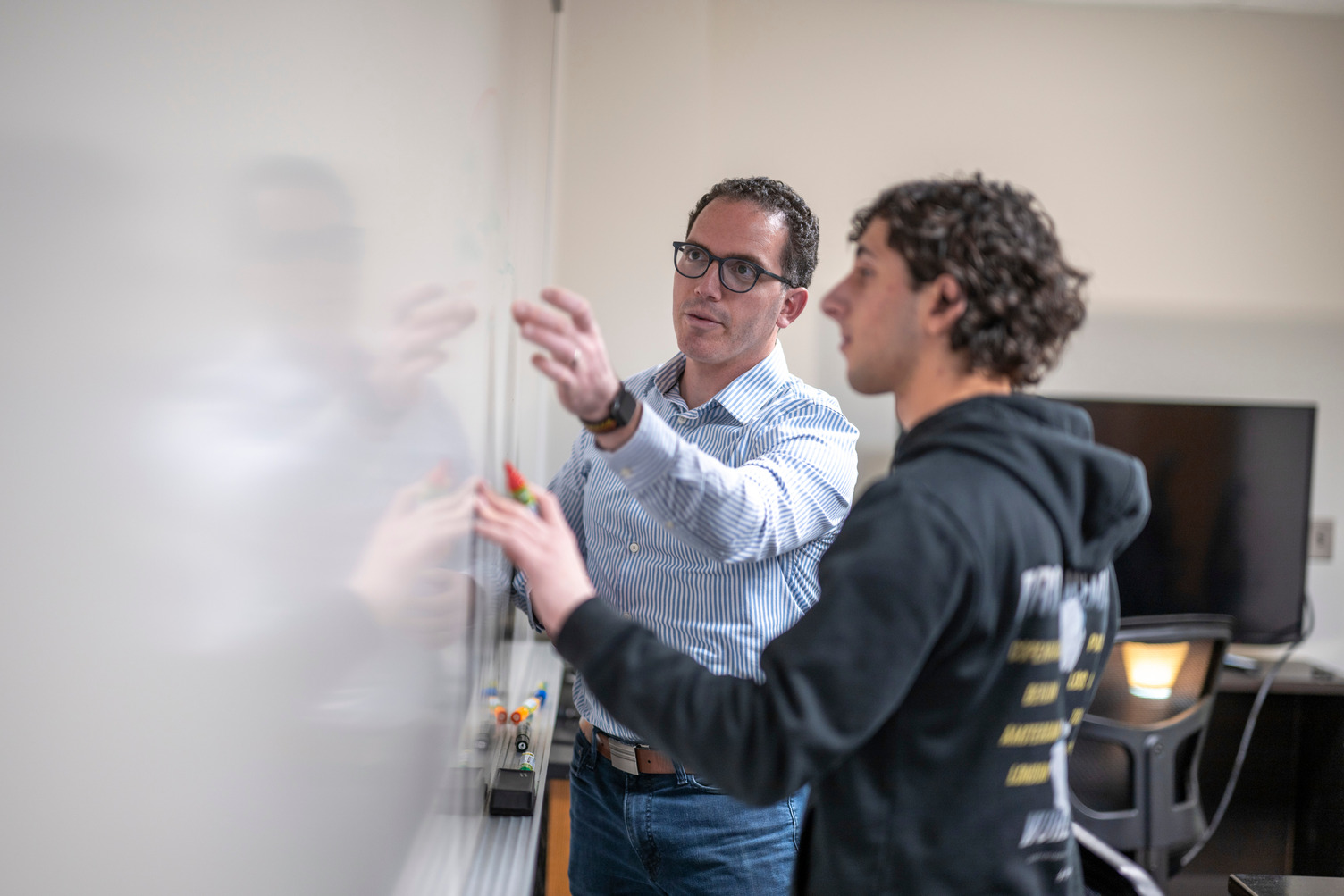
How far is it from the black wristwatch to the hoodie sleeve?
0.22 m

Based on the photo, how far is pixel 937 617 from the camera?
665 millimetres

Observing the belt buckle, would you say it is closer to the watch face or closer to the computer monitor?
the watch face

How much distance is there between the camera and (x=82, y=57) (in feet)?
0.83

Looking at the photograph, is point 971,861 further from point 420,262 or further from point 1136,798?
point 1136,798

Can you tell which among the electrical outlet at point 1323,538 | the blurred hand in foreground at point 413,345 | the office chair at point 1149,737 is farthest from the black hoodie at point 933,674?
the electrical outlet at point 1323,538

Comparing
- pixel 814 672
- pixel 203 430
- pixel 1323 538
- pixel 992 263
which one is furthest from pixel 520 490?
pixel 1323 538

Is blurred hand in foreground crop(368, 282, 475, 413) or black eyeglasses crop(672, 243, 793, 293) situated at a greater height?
black eyeglasses crop(672, 243, 793, 293)

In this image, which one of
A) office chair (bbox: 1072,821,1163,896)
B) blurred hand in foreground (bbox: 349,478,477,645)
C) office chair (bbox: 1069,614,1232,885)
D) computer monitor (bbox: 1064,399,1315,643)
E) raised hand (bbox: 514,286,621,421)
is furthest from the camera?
computer monitor (bbox: 1064,399,1315,643)

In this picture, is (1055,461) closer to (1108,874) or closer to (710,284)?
(1108,874)

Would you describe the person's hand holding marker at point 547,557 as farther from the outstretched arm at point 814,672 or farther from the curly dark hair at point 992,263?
the curly dark hair at point 992,263

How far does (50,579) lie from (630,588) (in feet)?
3.27

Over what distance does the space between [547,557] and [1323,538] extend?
3537 mm

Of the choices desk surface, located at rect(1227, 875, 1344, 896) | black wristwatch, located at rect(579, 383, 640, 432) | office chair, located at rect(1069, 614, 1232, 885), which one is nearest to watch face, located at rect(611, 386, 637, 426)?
black wristwatch, located at rect(579, 383, 640, 432)

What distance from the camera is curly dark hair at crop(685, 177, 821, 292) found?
1.35 metres
